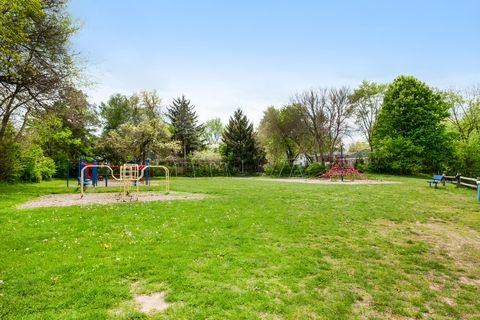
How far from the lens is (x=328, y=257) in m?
4.98

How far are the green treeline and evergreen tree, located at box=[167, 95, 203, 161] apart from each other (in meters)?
0.15

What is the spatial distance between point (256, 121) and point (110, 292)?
1663 inches

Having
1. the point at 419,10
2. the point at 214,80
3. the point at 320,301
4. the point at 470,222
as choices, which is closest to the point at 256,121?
the point at 214,80

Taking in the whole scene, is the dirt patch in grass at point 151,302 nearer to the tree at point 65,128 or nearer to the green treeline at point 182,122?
the green treeline at point 182,122

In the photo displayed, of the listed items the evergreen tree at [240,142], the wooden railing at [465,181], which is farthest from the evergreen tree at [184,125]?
the wooden railing at [465,181]

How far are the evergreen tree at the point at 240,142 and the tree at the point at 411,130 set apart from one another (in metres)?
16.2

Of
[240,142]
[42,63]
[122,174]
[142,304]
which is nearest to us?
[142,304]

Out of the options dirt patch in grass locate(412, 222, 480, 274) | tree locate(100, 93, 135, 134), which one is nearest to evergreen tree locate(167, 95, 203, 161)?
tree locate(100, 93, 135, 134)

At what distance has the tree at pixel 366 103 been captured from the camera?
3818cm

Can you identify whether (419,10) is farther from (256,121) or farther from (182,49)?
(256,121)

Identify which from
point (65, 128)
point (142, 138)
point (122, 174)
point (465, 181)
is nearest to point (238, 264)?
point (122, 174)

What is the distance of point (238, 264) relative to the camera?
14.6 feet

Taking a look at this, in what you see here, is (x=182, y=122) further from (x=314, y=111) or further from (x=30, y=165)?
(x=30, y=165)

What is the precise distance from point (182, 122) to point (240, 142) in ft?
30.5
